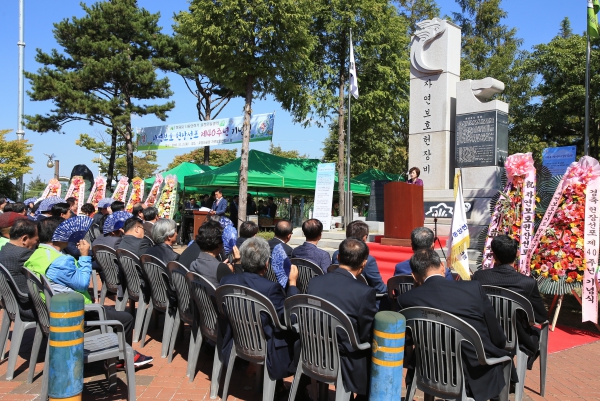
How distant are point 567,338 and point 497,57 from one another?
2219 cm

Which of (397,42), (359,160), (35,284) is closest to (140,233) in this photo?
(35,284)

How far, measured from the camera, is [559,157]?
1969 centimetres

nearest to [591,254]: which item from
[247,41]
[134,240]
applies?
[134,240]

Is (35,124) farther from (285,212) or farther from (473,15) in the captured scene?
(473,15)

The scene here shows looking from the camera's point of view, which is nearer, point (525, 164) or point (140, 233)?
point (140, 233)

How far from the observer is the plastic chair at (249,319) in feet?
10.8

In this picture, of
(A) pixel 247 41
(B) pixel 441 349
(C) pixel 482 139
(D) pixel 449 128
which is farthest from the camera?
(A) pixel 247 41

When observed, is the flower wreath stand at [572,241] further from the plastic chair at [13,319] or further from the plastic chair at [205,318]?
the plastic chair at [13,319]

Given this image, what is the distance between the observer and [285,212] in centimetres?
2452

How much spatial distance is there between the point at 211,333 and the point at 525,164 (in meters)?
4.81

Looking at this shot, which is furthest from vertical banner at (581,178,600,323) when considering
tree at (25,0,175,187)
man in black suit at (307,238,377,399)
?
tree at (25,0,175,187)

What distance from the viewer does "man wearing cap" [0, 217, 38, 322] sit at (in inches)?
169

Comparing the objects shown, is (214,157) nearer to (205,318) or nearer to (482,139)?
(482,139)

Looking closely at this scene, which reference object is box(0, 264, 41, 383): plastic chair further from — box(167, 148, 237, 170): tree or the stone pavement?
box(167, 148, 237, 170): tree
